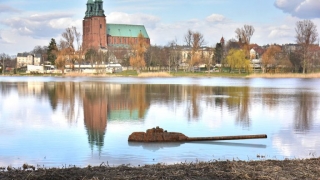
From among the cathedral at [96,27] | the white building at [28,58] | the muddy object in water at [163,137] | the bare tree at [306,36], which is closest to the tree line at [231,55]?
the bare tree at [306,36]

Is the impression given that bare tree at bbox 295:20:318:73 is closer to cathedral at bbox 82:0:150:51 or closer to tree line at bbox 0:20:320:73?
tree line at bbox 0:20:320:73

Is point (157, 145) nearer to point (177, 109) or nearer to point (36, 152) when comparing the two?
point (36, 152)

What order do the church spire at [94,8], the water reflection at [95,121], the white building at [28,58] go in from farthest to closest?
the white building at [28,58], the church spire at [94,8], the water reflection at [95,121]

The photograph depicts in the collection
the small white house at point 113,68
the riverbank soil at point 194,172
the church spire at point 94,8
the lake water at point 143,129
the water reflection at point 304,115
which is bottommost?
the water reflection at point 304,115

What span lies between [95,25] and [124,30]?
22142 millimetres

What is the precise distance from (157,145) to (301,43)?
7999cm

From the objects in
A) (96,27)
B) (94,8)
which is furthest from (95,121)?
(94,8)

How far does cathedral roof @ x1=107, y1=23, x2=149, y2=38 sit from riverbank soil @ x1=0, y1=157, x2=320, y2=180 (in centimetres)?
15838

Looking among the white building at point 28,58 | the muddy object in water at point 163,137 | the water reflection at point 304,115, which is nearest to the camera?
the muddy object in water at point 163,137

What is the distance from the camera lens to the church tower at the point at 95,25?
147 meters

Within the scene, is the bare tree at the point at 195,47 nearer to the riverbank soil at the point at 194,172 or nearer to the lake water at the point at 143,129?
the lake water at the point at 143,129

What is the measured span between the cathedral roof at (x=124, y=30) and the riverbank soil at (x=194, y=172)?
6235 inches

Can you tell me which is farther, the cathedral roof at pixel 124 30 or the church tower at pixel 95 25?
the cathedral roof at pixel 124 30

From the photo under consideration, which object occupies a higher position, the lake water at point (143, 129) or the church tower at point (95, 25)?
the church tower at point (95, 25)
